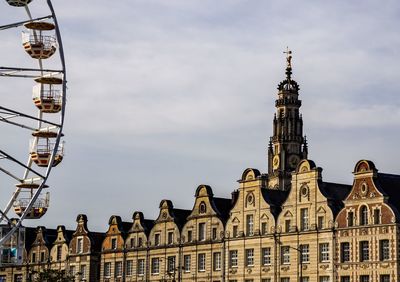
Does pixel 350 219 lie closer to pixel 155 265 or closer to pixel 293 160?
pixel 155 265

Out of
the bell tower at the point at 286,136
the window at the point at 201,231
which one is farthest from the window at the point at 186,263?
the bell tower at the point at 286,136

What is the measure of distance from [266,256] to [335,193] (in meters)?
9.65

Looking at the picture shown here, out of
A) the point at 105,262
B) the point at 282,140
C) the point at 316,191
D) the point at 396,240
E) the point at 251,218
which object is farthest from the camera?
the point at 282,140

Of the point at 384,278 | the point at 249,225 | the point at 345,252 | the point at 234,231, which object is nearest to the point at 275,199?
the point at 249,225

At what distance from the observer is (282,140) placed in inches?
6324

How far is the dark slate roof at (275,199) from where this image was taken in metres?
109

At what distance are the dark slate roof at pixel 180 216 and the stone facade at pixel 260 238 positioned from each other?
0.13 meters

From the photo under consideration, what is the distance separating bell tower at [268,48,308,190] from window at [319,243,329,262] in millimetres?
55495

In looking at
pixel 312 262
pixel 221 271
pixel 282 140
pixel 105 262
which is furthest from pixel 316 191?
pixel 282 140

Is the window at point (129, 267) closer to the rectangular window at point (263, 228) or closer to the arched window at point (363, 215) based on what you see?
the rectangular window at point (263, 228)

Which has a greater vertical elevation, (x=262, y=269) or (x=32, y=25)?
(x=32, y=25)

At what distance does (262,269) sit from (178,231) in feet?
47.1

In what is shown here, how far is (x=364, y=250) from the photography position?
9906cm

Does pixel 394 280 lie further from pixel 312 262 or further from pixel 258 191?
pixel 258 191
